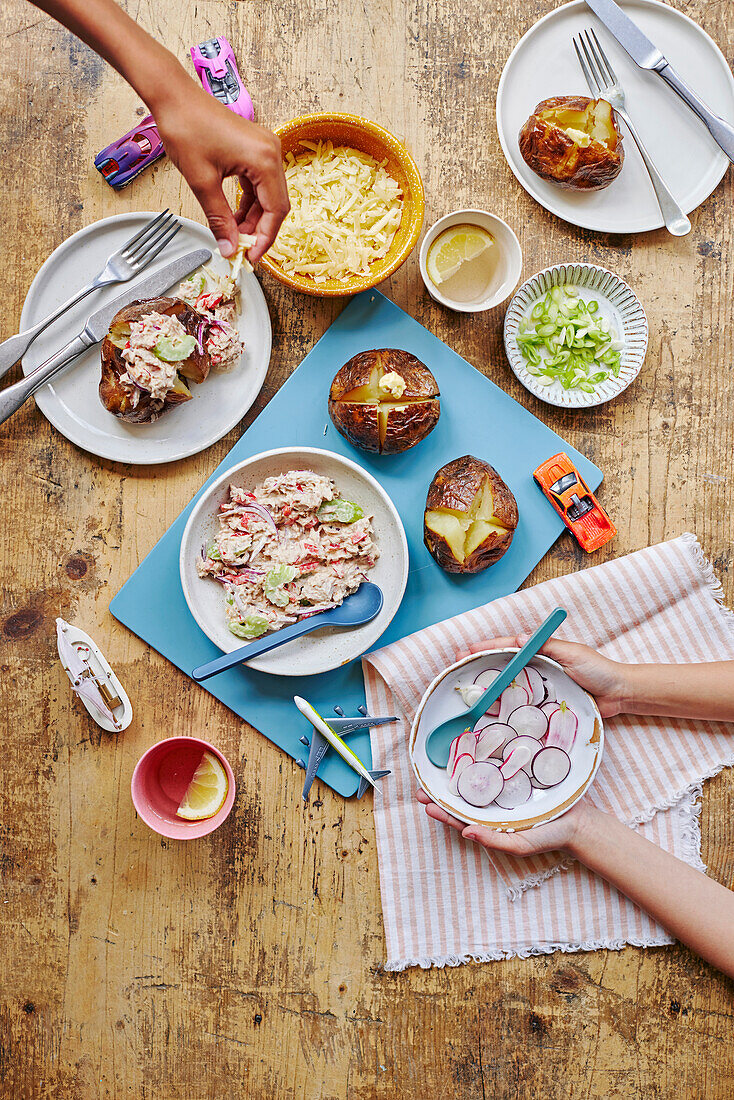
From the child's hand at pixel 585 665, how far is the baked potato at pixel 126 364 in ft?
3.56

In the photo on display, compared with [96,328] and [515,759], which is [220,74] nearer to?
[96,328]

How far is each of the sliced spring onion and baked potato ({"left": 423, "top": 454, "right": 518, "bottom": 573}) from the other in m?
0.39

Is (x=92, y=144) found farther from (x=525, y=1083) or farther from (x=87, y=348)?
(x=525, y=1083)

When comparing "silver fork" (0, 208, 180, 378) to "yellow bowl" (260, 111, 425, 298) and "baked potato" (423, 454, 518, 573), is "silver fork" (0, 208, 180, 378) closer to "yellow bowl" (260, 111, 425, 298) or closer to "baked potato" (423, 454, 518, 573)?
"yellow bowl" (260, 111, 425, 298)

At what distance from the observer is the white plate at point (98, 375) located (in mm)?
2115

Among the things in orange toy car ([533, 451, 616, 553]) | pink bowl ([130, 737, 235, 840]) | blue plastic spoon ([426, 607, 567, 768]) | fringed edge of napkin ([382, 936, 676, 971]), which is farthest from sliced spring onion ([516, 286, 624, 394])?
fringed edge of napkin ([382, 936, 676, 971])

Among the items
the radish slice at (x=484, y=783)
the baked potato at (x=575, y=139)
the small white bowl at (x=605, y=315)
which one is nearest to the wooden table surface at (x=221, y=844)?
the baked potato at (x=575, y=139)

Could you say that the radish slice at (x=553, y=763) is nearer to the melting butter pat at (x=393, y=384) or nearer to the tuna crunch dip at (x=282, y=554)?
the tuna crunch dip at (x=282, y=554)

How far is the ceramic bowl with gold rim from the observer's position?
2.02 metres

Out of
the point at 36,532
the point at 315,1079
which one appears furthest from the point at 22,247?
the point at 315,1079

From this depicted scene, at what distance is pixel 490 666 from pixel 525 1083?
4.18 ft

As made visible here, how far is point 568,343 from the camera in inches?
84.7

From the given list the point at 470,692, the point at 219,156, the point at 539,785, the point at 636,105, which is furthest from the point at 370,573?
the point at 636,105

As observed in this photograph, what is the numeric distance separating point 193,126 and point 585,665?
1644 mm
